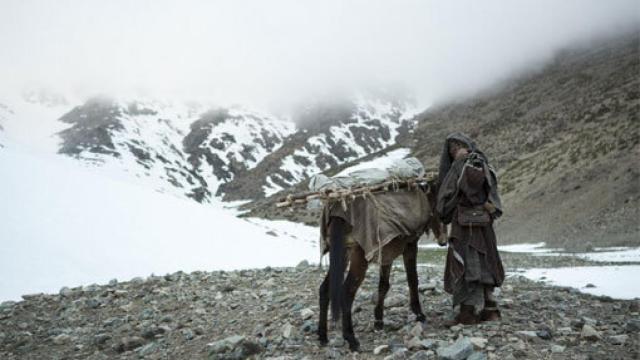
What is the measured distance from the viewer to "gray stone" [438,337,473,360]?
5.04 meters

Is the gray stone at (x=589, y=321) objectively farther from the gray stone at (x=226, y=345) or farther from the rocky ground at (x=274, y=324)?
the gray stone at (x=226, y=345)

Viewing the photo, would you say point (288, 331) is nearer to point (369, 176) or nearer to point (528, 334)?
point (369, 176)

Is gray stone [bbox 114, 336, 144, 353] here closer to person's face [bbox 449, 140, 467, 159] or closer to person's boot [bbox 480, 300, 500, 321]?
person's boot [bbox 480, 300, 500, 321]

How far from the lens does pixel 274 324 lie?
24.4 feet

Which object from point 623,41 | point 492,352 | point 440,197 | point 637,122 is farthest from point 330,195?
point 623,41

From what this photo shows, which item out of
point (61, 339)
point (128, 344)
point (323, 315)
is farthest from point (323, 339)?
point (61, 339)

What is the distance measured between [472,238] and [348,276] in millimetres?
1769

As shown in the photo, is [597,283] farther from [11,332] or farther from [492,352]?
[11,332]

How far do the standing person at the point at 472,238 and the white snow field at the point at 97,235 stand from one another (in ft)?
33.8

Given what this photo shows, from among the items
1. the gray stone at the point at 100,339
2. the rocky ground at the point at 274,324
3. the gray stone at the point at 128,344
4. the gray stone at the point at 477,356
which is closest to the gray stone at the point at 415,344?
the rocky ground at the point at 274,324

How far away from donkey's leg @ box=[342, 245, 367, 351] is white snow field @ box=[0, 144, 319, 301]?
364 inches

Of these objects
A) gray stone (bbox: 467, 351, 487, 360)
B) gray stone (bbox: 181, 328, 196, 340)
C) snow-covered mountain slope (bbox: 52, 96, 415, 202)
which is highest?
snow-covered mountain slope (bbox: 52, 96, 415, 202)

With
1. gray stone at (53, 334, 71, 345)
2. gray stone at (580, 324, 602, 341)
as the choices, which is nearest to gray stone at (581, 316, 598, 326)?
gray stone at (580, 324, 602, 341)

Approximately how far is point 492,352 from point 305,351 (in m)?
2.35
